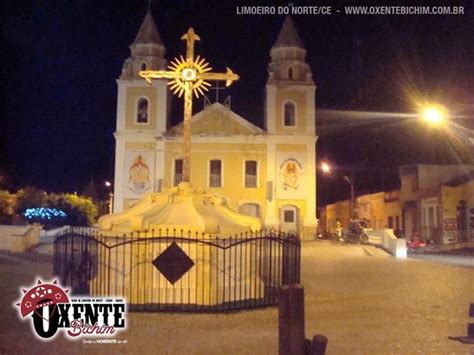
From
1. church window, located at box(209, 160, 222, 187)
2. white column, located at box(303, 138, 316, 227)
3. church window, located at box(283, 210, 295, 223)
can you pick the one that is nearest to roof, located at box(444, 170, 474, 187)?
white column, located at box(303, 138, 316, 227)

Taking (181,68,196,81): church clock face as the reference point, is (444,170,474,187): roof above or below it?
below

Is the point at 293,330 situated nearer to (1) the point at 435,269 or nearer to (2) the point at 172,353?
(2) the point at 172,353

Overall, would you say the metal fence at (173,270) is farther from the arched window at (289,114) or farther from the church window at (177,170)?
the arched window at (289,114)

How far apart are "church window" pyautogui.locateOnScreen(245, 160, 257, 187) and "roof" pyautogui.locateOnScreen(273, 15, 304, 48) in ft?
26.2

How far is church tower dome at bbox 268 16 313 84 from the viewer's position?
1411 inches

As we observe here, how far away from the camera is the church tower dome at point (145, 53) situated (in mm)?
36094

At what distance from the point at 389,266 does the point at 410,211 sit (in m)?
19.1

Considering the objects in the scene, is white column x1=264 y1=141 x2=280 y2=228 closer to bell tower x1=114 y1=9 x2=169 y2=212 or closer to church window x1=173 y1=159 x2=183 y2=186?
church window x1=173 y1=159 x2=183 y2=186

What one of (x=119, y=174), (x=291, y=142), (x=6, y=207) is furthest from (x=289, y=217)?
(x=6, y=207)

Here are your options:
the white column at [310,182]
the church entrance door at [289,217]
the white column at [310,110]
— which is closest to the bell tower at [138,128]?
the church entrance door at [289,217]

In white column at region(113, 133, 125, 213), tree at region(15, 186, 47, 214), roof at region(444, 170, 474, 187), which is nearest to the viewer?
roof at region(444, 170, 474, 187)

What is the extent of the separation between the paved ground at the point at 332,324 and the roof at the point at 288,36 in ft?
82.3

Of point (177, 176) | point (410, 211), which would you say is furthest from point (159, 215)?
point (410, 211)

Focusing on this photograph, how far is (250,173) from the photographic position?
35.4 meters
